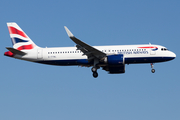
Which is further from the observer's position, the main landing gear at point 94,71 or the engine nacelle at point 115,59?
the main landing gear at point 94,71

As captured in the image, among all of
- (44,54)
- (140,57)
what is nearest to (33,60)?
(44,54)

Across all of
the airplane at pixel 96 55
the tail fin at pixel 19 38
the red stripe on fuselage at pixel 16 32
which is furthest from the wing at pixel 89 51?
the red stripe on fuselage at pixel 16 32

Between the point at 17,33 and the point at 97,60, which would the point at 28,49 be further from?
the point at 97,60

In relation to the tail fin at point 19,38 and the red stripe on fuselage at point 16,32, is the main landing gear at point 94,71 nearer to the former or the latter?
the tail fin at point 19,38

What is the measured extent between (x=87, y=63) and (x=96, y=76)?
240 centimetres

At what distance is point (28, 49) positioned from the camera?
49938mm

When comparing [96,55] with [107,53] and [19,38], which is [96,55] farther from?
[19,38]

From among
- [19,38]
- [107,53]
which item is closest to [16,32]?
[19,38]

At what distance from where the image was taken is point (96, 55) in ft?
150

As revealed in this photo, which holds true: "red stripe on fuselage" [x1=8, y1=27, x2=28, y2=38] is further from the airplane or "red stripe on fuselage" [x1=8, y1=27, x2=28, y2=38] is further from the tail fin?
the airplane

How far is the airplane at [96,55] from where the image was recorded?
45688mm

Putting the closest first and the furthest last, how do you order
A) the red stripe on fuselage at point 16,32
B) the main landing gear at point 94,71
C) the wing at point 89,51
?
the wing at point 89,51, the main landing gear at point 94,71, the red stripe on fuselage at point 16,32

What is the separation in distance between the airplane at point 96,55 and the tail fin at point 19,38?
0.82 feet

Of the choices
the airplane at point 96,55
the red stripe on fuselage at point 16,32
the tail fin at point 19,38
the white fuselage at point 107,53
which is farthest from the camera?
the red stripe on fuselage at point 16,32
